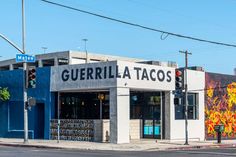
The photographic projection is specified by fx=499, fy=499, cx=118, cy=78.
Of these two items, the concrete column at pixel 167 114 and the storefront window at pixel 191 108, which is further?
the storefront window at pixel 191 108

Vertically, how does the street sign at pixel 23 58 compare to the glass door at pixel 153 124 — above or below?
A: above

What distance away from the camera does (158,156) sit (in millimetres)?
22094

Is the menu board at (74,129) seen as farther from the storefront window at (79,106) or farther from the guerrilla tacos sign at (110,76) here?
the guerrilla tacos sign at (110,76)

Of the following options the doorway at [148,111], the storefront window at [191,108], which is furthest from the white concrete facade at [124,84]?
the doorway at [148,111]

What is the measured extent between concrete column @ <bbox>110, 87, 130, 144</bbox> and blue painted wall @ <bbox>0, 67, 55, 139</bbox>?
539 cm

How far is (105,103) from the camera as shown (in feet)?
114

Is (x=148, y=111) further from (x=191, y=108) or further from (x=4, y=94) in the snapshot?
(x=4, y=94)

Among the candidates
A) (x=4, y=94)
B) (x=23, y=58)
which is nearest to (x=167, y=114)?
(x=23, y=58)

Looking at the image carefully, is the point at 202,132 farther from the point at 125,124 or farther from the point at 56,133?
the point at 56,133

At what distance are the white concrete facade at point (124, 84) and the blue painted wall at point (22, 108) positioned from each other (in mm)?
934

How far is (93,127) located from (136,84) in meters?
3.99

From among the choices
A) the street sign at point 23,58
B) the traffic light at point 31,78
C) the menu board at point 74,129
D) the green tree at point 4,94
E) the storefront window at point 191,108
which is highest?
the street sign at point 23,58

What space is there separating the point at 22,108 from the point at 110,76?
842 cm

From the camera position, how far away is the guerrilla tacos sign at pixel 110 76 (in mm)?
31594
